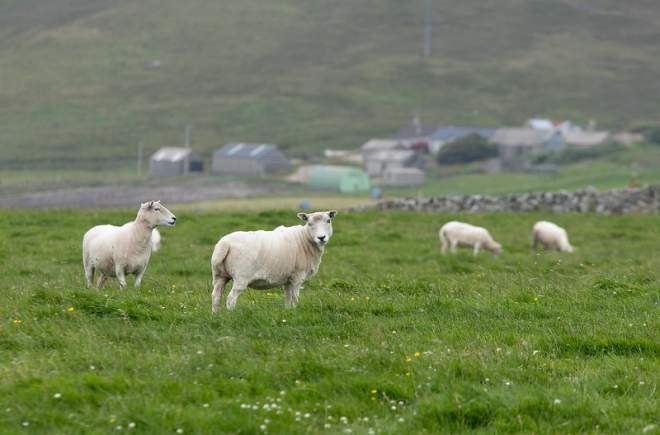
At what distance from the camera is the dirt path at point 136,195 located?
2645 inches

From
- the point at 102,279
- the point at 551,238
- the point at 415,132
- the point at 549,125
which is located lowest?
the point at 415,132

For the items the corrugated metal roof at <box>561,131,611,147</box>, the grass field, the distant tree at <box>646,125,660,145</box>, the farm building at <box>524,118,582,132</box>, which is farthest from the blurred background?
the grass field

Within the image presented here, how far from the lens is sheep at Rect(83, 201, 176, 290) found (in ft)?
39.0

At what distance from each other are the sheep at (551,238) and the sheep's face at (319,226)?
15.0 metres

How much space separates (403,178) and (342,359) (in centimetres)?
9781

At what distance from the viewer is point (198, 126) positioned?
162 metres

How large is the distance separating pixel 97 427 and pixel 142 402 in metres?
0.45

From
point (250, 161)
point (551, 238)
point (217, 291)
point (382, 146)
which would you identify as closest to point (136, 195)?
point (250, 161)

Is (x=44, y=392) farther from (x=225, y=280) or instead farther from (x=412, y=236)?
(x=412, y=236)

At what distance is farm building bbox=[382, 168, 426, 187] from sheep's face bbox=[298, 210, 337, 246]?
92939 mm

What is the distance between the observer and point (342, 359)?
23.2ft

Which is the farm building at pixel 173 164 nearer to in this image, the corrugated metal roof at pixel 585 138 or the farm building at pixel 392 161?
the farm building at pixel 392 161

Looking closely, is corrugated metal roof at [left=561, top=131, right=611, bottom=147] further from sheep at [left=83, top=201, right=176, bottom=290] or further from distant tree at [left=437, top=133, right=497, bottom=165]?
sheep at [left=83, top=201, right=176, bottom=290]

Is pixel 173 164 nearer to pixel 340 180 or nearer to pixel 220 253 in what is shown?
pixel 340 180
